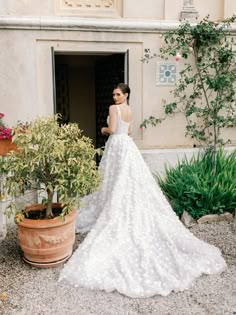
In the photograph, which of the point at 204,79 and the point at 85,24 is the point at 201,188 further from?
the point at 85,24

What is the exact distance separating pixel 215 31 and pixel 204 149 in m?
1.92

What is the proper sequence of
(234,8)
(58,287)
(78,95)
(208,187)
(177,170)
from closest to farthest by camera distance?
1. (58,287)
2. (208,187)
3. (177,170)
4. (234,8)
5. (78,95)

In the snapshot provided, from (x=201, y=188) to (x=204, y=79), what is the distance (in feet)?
6.30

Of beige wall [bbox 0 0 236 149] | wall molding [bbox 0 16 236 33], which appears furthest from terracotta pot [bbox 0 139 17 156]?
wall molding [bbox 0 16 236 33]

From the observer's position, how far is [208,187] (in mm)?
5344

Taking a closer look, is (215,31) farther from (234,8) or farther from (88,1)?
(88,1)

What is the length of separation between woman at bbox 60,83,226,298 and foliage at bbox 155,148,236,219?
867mm

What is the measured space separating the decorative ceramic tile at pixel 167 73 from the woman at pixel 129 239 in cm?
157

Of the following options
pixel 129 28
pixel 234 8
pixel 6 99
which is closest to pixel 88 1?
pixel 129 28

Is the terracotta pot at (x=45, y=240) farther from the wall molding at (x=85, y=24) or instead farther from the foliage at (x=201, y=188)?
the wall molding at (x=85, y=24)

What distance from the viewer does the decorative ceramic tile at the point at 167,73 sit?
611cm

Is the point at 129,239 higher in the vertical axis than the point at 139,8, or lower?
lower

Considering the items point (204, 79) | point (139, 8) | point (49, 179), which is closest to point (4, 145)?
point (49, 179)

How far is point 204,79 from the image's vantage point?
6137 millimetres
